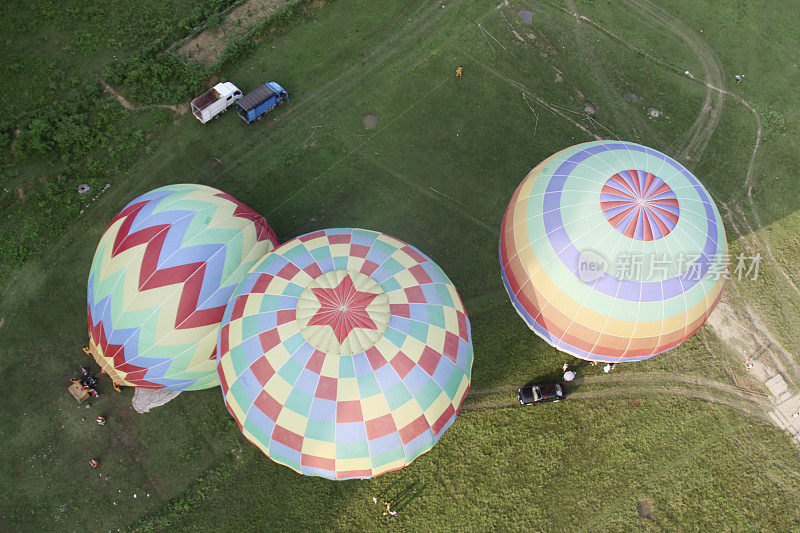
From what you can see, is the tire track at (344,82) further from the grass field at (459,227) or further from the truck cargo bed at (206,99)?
the truck cargo bed at (206,99)

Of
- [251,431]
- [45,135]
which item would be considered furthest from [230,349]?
[45,135]

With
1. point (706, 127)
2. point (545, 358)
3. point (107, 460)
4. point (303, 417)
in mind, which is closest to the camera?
point (303, 417)

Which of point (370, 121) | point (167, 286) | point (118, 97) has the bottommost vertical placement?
point (370, 121)

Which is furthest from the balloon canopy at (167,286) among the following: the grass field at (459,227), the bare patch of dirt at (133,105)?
the bare patch of dirt at (133,105)

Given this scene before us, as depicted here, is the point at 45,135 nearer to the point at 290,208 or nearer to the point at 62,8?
the point at 62,8

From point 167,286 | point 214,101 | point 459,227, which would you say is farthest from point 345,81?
point 167,286

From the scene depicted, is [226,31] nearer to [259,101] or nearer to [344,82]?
[259,101]
